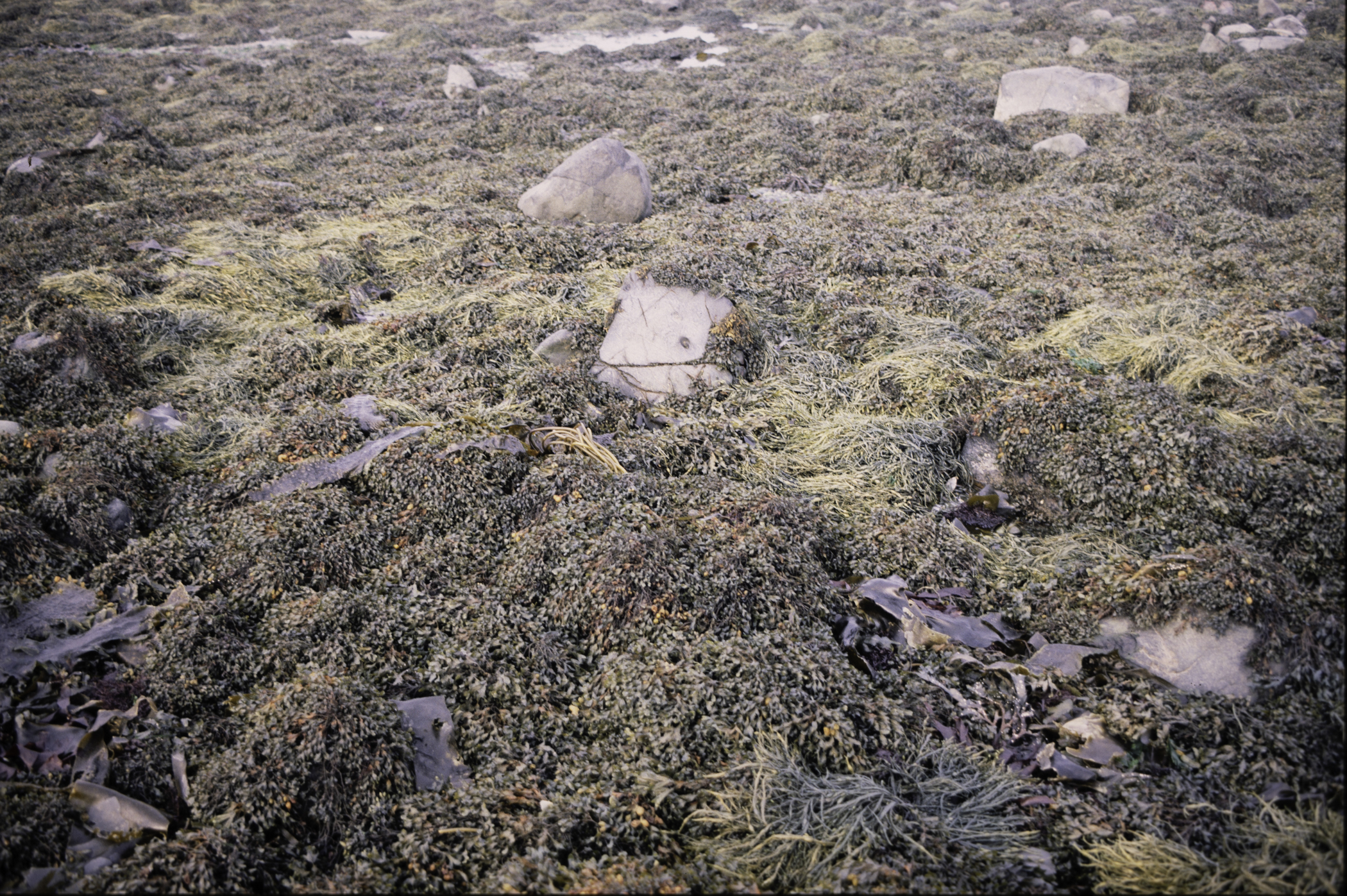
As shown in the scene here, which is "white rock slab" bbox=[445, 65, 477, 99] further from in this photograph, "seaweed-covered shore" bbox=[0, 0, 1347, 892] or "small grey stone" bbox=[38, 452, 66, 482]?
"small grey stone" bbox=[38, 452, 66, 482]

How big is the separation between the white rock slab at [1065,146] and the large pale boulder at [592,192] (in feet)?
21.2

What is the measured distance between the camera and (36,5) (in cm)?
1975

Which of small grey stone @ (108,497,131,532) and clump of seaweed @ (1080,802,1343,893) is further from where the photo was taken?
small grey stone @ (108,497,131,532)

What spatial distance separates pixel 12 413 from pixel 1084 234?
9.97m

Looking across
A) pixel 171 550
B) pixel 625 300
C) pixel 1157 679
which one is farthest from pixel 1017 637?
pixel 171 550

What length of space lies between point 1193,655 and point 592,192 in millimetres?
7296

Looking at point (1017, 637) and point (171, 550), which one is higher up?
point (171, 550)

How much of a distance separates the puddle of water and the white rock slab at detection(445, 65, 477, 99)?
183 inches

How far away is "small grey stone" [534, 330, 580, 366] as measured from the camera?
555 centimetres

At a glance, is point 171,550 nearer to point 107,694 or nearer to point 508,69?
point 107,694

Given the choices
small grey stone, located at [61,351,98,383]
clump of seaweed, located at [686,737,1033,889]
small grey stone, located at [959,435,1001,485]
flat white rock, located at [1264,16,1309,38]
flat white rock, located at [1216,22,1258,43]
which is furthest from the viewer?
flat white rock, located at [1216,22,1258,43]

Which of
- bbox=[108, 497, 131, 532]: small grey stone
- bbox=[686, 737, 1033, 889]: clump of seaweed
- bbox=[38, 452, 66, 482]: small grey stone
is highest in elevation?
bbox=[38, 452, 66, 482]: small grey stone

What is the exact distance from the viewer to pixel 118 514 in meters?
4.07

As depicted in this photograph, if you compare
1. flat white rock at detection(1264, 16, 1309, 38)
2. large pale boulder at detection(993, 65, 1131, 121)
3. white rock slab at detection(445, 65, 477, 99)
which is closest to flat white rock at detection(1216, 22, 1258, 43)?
flat white rock at detection(1264, 16, 1309, 38)
